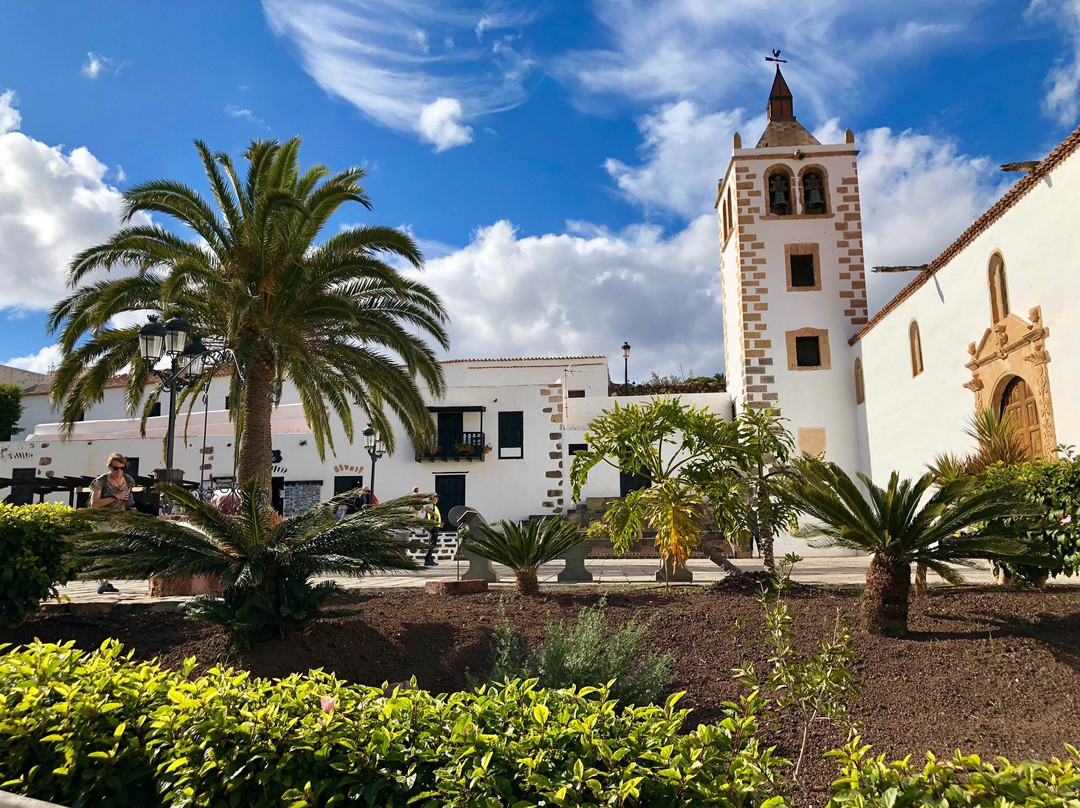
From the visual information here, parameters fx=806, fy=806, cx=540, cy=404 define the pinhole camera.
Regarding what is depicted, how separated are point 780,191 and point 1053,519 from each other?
15.3 metres

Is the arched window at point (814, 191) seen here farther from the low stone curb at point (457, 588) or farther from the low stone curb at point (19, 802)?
the low stone curb at point (19, 802)

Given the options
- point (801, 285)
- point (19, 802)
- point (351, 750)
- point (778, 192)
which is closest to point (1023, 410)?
point (801, 285)

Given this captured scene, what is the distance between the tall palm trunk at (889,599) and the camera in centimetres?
496

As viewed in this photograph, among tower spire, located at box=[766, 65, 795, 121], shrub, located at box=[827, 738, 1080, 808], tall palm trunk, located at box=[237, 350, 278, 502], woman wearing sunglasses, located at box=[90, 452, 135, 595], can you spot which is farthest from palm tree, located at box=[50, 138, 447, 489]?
tower spire, located at box=[766, 65, 795, 121]

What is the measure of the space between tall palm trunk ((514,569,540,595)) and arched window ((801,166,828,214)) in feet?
52.3

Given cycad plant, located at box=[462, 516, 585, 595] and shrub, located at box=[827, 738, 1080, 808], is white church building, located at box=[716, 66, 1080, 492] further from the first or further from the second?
shrub, located at box=[827, 738, 1080, 808]

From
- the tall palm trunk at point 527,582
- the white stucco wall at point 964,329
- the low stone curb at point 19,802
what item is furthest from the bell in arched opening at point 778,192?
the low stone curb at point 19,802

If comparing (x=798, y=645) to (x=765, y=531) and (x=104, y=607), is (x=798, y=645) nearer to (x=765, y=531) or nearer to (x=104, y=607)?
(x=765, y=531)

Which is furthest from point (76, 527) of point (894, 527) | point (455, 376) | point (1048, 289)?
point (455, 376)

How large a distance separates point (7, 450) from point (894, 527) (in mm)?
29005

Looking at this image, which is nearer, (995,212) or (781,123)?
(995,212)

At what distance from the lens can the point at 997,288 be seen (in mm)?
11836

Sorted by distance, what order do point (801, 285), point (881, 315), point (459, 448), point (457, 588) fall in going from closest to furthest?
1. point (457, 588)
2. point (881, 315)
3. point (801, 285)
4. point (459, 448)

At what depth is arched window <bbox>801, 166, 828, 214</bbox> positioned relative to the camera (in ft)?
65.7
